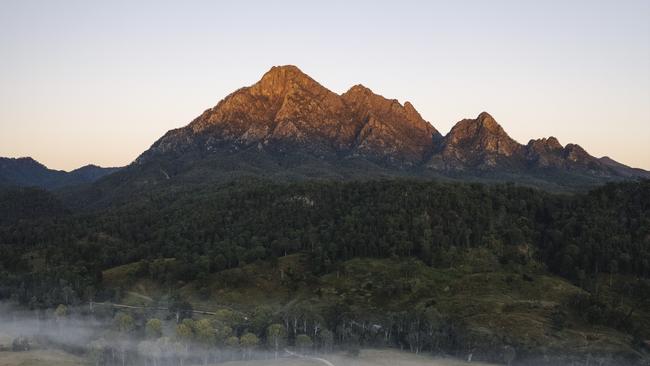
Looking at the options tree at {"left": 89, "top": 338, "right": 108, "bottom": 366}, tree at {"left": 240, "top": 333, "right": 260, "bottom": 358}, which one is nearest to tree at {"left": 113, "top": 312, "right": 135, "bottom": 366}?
tree at {"left": 89, "top": 338, "right": 108, "bottom": 366}

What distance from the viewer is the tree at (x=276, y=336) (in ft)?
515

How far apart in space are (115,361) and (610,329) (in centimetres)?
14766

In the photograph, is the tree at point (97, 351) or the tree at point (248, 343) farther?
the tree at point (248, 343)

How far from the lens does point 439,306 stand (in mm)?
195875

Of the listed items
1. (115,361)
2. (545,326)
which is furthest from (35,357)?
(545,326)

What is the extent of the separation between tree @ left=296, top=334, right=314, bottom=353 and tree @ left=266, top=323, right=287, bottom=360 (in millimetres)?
4365

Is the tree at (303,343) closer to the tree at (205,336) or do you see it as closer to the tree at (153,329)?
the tree at (205,336)

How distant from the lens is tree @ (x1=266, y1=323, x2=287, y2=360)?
15688 cm

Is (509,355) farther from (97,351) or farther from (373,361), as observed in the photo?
(97,351)

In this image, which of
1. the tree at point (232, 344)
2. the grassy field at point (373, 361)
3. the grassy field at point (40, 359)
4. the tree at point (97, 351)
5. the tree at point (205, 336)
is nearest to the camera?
the grassy field at point (40, 359)

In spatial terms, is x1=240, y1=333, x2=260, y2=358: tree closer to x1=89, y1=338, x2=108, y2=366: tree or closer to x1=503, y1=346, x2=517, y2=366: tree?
x1=89, y1=338, x2=108, y2=366: tree

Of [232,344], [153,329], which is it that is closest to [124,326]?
[153,329]

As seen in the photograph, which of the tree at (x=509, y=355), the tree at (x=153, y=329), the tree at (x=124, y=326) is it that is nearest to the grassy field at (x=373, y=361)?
the tree at (x=509, y=355)

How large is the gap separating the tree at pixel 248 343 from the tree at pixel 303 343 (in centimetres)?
1240
